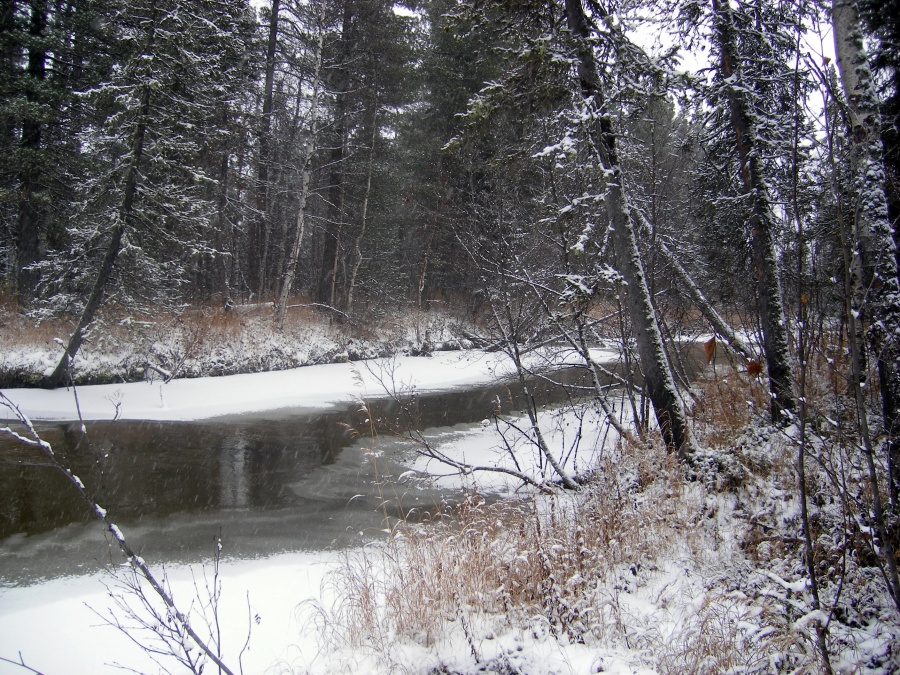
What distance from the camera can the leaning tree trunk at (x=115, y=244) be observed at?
472 inches

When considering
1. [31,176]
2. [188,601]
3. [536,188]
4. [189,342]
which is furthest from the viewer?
[189,342]

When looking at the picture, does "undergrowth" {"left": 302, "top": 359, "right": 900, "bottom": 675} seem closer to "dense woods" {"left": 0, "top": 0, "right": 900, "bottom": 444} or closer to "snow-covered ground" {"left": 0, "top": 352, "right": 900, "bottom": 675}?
"snow-covered ground" {"left": 0, "top": 352, "right": 900, "bottom": 675}

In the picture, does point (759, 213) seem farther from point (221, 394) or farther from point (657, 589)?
point (221, 394)

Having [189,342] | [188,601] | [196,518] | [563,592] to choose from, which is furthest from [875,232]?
[189,342]

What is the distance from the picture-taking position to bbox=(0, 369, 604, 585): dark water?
6.07 m

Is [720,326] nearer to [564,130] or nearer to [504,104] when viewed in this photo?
[564,130]

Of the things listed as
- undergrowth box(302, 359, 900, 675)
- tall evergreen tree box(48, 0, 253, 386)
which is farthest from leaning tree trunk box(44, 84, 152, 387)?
undergrowth box(302, 359, 900, 675)

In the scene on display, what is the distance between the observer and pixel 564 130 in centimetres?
705

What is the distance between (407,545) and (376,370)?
12.6 meters

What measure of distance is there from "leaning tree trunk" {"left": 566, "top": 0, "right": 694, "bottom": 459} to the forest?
29mm

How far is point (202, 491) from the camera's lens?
25.5 feet

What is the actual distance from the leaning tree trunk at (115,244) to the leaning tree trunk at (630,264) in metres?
10.2

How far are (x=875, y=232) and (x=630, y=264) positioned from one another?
10.1 ft

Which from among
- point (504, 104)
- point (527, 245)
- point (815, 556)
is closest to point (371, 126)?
point (527, 245)
